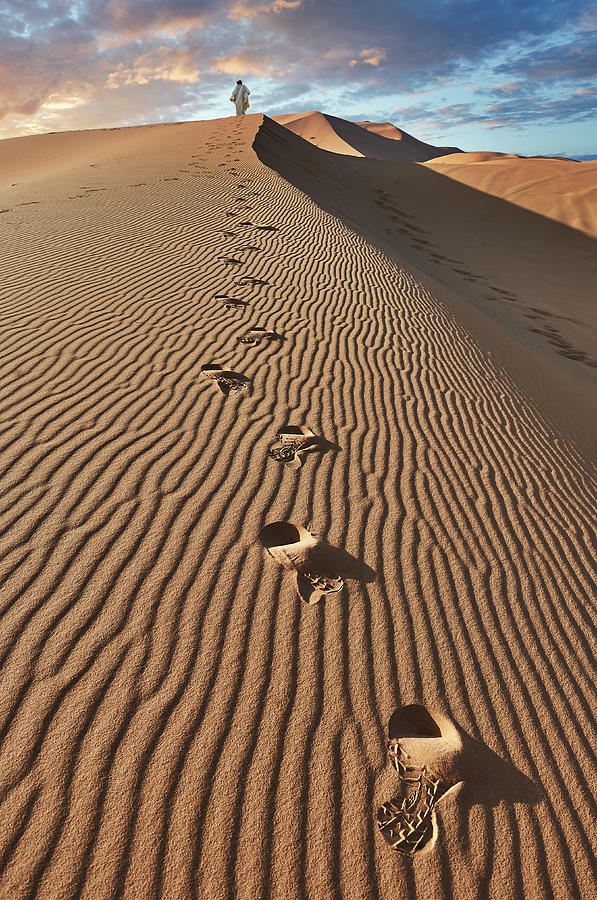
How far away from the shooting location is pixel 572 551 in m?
3.60

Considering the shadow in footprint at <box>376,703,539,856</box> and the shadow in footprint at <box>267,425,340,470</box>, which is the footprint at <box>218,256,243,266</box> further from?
the shadow in footprint at <box>376,703,539,856</box>

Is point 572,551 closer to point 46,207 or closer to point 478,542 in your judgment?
point 478,542

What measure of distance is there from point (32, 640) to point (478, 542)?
8.25ft

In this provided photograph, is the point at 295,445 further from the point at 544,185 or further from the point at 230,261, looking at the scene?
the point at 544,185

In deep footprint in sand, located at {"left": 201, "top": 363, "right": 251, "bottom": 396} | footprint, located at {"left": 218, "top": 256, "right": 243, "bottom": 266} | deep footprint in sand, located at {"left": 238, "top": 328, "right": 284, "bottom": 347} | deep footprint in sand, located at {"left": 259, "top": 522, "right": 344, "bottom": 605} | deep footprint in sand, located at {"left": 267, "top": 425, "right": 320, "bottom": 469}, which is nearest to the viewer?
deep footprint in sand, located at {"left": 259, "top": 522, "right": 344, "bottom": 605}

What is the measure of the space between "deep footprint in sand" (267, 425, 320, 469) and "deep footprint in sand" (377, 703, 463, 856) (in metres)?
1.84

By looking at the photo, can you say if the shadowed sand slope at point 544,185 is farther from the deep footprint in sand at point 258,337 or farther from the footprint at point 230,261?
the deep footprint in sand at point 258,337

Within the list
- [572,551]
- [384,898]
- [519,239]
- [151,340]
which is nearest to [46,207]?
[151,340]

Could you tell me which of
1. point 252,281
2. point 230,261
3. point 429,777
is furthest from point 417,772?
point 230,261

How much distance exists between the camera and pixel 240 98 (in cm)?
2728

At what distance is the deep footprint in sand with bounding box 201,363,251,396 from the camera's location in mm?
4538

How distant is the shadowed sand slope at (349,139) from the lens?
7012cm

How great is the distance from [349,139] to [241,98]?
52.1m

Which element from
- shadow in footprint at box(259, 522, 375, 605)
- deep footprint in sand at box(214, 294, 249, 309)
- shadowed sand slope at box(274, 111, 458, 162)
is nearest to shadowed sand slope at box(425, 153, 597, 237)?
deep footprint in sand at box(214, 294, 249, 309)
